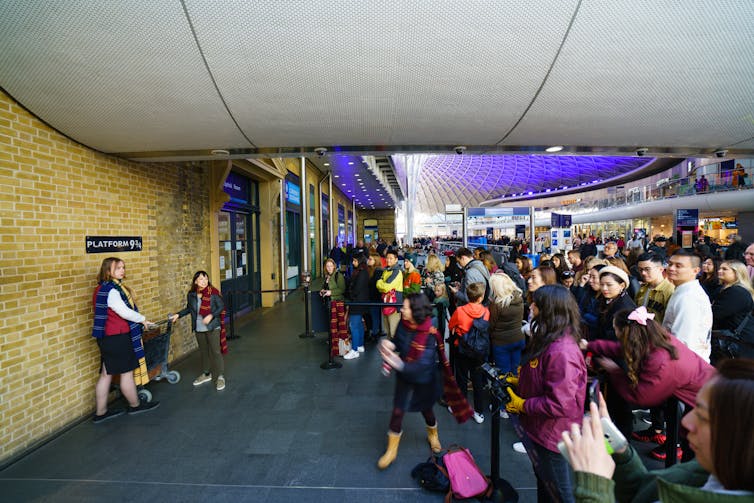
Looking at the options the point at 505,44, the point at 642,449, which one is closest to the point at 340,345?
the point at 642,449

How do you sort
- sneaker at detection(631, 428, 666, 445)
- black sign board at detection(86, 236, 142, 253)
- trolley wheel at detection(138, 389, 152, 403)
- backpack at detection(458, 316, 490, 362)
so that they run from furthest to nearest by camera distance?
trolley wheel at detection(138, 389, 152, 403) < black sign board at detection(86, 236, 142, 253) < backpack at detection(458, 316, 490, 362) < sneaker at detection(631, 428, 666, 445)

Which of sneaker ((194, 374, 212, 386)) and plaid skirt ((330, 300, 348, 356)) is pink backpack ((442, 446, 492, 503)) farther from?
sneaker ((194, 374, 212, 386))

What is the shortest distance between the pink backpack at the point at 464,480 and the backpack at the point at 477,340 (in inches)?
49.9

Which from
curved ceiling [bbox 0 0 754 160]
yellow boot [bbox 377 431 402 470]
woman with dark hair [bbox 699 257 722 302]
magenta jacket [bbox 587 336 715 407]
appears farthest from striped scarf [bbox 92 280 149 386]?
woman with dark hair [bbox 699 257 722 302]

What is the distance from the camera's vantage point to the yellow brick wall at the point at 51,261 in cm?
360

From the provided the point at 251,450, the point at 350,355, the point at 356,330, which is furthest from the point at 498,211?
the point at 251,450

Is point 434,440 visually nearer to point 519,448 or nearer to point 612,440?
point 519,448

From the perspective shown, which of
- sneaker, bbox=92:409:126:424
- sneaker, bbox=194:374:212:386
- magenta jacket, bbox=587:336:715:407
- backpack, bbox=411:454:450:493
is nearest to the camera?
magenta jacket, bbox=587:336:715:407

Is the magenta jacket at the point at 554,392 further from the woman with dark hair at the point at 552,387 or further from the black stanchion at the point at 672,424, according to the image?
the black stanchion at the point at 672,424

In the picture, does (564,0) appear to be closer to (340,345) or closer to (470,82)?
(470,82)

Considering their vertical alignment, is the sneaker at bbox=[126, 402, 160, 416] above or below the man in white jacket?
below

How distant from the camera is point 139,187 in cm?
546

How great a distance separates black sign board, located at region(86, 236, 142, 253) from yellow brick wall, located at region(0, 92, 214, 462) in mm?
71

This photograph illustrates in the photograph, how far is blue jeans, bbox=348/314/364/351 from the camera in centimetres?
677
